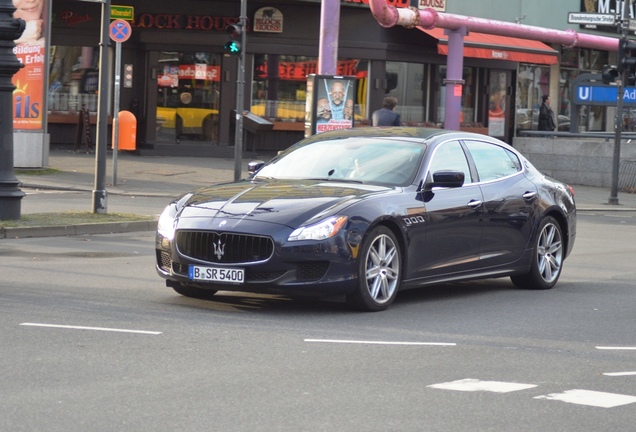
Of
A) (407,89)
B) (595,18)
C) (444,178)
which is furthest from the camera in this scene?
(407,89)

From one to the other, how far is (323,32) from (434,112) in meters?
13.2

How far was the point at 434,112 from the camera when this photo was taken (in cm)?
3544

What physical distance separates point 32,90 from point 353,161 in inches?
608

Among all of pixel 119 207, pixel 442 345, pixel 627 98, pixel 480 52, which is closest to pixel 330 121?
pixel 119 207

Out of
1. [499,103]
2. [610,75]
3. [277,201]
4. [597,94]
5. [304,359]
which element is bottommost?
[304,359]

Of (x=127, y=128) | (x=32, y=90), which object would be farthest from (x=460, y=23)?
(x=32, y=90)

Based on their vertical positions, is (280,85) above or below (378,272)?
above

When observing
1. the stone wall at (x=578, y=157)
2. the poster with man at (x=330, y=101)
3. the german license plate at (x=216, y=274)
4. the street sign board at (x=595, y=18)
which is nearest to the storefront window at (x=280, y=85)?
the stone wall at (x=578, y=157)

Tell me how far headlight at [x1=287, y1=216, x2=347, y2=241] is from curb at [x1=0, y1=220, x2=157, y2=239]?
6583 millimetres

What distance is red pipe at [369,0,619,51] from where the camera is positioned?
28.0m

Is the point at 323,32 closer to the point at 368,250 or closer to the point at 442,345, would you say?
the point at 368,250

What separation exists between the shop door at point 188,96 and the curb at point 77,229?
1474cm

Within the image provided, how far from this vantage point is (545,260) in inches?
480

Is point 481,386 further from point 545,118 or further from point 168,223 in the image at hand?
point 545,118
